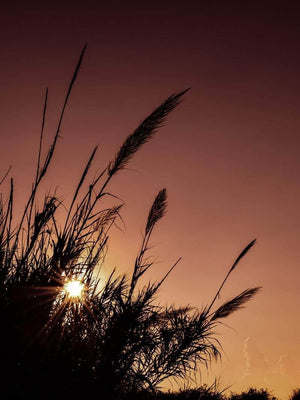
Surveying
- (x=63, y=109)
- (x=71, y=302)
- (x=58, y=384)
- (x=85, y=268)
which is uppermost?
(x=63, y=109)

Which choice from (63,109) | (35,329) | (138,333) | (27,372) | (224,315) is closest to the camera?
(27,372)

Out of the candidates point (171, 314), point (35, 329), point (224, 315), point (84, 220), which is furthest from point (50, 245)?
point (224, 315)

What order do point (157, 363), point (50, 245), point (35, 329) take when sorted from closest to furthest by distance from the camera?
1. point (35, 329)
2. point (50, 245)
3. point (157, 363)

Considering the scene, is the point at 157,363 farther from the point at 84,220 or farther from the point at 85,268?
the point at 84,220

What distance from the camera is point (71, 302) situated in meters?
1.92

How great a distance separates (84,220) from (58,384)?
0.89 meters

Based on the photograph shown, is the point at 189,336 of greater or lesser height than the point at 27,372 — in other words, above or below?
above

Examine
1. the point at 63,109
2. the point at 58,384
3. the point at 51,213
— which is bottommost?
the point at 58,384

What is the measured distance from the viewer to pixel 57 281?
1.79 m

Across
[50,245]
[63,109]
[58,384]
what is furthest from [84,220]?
[58,384]

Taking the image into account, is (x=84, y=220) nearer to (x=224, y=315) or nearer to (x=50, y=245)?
(x=50, y=245)

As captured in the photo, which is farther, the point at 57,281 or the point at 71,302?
the point at 71,302

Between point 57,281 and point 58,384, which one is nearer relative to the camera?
point 58,384

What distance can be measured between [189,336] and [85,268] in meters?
1.26
